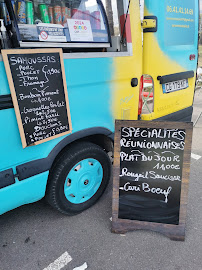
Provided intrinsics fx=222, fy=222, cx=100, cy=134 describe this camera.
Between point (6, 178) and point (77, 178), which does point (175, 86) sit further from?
point (6, 178)

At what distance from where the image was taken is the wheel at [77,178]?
6.76ft

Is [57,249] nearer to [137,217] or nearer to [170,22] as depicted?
[137,217]

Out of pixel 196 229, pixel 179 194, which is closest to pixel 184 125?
pixel 179 194

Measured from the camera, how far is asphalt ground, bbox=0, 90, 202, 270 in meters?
1.84

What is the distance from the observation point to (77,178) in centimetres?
218

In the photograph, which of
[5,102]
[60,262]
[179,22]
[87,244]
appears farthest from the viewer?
[179,22]

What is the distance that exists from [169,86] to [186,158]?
1.07 metres

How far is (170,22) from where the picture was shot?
2.38m

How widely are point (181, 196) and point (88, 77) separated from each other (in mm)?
1320

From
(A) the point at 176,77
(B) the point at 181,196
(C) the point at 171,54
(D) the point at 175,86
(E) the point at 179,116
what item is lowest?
(B) the point at 181,196

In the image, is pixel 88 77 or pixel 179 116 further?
pixel 179 116

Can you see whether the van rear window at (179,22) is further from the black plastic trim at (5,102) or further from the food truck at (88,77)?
the black plastic trim at (5,102)

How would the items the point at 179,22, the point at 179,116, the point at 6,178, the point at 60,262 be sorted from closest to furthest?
the point at 6,178 → the point at 60,262 → the point at 179,22 → the point at 179,116

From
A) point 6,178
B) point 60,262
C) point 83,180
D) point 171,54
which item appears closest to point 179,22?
point 171,54
